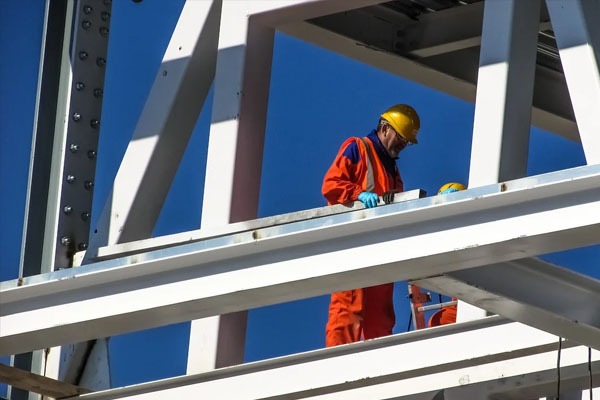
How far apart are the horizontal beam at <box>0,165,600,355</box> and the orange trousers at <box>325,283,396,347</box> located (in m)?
3.47

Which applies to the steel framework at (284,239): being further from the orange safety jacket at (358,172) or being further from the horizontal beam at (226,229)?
the orange safety jacket at (358,172)

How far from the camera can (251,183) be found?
11.1 meters

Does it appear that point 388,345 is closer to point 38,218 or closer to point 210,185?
point 210,185

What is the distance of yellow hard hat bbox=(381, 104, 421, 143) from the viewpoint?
13.6 metres

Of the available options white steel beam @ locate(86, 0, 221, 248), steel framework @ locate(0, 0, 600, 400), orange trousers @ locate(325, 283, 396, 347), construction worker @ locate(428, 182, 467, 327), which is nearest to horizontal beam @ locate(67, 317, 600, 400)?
steel framework @ locate(0, 0, 600, 400)

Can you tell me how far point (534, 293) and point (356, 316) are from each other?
367 cm

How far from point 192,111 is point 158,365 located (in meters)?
13.3

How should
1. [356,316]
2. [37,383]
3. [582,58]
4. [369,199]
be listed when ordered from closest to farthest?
[582,58] < [369,199] < [37,383] < [356,316]

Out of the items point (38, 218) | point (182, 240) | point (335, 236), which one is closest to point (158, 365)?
point (38, 218)

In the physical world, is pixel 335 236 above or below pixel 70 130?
below

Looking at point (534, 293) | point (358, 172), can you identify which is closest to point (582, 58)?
point (534, 293)

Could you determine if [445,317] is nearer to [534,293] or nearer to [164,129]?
[164,129]

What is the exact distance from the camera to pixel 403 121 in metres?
13.6

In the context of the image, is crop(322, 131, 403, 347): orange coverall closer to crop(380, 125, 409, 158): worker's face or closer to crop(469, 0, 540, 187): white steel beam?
crop(380, 125, 409, 158): worker's face
